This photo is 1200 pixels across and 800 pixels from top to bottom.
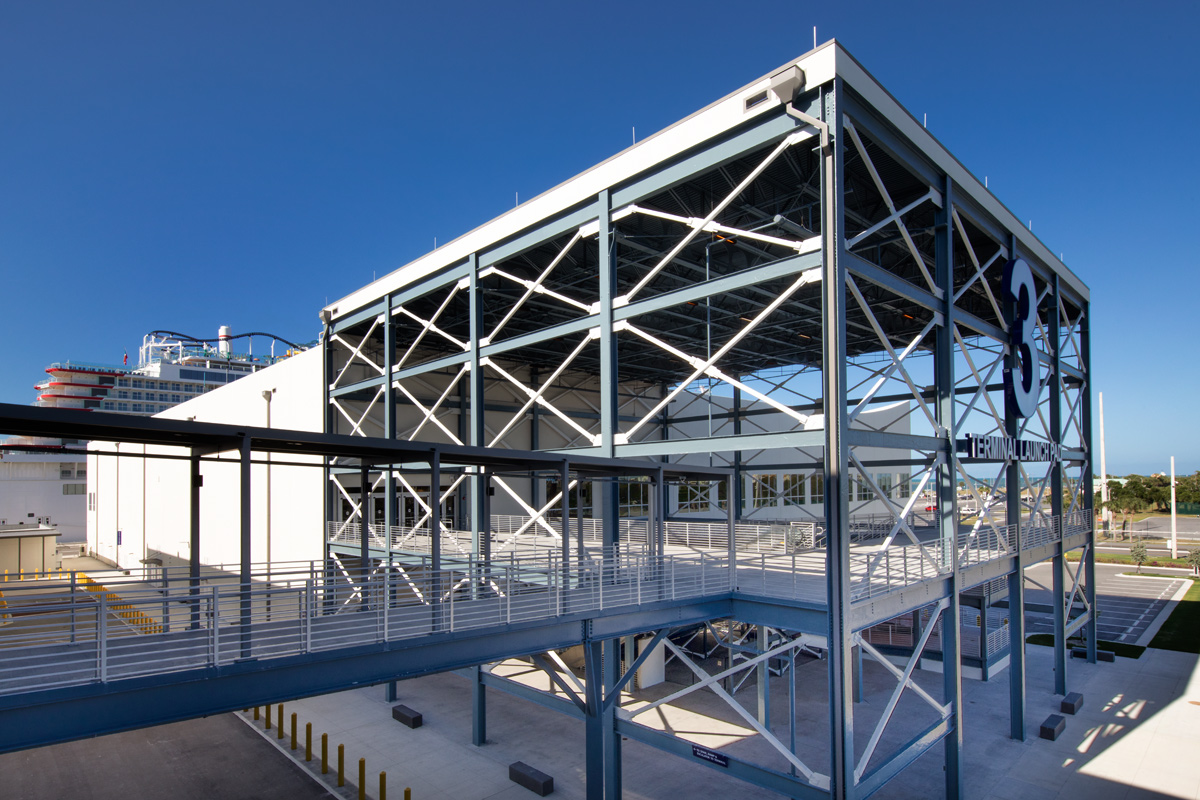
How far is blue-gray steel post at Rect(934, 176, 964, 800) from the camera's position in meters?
15.4

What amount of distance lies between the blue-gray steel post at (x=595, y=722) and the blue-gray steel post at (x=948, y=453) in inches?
321

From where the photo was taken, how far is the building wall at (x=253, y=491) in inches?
1066

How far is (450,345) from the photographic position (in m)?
28.7

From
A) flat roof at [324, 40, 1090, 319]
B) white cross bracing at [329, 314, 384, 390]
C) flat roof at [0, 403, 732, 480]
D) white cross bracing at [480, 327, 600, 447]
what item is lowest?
flat roof at [0, 403, 732, 480]

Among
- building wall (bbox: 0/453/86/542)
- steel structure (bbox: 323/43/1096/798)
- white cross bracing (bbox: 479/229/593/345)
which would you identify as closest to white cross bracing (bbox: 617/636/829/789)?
steel structure (bbox: 323/43/1096/798)

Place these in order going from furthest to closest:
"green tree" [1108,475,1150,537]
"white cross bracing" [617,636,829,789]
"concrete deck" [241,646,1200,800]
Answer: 1. "green tree" [1108,475,1150,537]
2. "concrete deck" [241,646,1200,800]
3. "white cross bracing" [617,636,829,789]

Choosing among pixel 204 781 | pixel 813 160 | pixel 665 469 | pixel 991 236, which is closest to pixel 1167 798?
pixel 665 469

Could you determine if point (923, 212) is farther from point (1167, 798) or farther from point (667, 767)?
point (667, 767)

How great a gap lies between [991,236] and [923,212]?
2.37 m

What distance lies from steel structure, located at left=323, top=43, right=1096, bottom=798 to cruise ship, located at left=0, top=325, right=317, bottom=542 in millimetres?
44870

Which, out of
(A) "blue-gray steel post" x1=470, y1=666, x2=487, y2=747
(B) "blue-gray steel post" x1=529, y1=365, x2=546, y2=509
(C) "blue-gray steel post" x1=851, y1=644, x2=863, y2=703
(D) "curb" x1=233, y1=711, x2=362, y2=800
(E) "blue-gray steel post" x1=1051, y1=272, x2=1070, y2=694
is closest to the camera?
(D) "curb" x1=233, y1=711, x2=362, y2=800

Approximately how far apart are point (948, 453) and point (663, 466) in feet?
22.8

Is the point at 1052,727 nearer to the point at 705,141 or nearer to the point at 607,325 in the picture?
the point at 607,325

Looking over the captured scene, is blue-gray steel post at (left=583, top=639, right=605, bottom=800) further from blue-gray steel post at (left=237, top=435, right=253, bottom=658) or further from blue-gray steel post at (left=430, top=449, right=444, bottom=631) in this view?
blue-gray steel post at (left=237, top=435, right=253, bottom=658)
